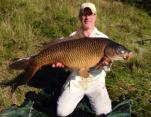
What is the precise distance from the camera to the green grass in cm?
579

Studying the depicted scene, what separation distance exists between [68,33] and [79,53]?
3.07 metres

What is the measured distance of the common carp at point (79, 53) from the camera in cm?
429

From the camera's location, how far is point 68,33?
24.0 ft

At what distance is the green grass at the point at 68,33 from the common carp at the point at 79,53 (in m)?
1.08

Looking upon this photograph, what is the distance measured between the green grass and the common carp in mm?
1085

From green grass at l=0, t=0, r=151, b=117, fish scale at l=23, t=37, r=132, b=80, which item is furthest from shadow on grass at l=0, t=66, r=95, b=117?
fish scale at l=23, t=37, r=132, b=80

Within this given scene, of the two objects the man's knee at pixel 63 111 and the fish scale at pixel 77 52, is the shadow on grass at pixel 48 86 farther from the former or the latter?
the fish scale at pixel 77 52

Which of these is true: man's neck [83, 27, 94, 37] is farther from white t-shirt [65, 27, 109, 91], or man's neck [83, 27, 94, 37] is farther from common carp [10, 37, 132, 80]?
common carp [10, 37, 132, 80]

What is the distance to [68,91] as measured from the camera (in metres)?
4.85

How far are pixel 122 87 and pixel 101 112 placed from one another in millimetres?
1108

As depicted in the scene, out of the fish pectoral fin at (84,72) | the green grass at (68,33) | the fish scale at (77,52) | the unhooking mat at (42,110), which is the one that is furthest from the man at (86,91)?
the green grass at (68,33)

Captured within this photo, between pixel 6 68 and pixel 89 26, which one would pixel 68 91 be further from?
pixel 6 68

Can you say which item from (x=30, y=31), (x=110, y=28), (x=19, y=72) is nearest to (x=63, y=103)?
(x=19, y=72)

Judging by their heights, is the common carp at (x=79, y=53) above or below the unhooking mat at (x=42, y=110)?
above
